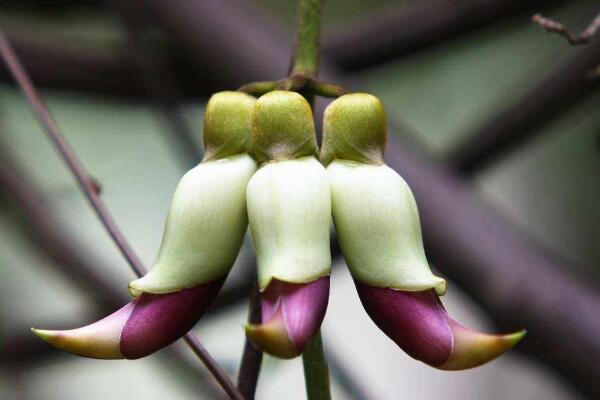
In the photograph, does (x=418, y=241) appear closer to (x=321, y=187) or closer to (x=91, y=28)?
(x=321, y=187)

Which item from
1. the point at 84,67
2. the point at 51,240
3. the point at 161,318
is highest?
the point at 84,67

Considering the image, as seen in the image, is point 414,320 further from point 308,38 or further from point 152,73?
point 152,73

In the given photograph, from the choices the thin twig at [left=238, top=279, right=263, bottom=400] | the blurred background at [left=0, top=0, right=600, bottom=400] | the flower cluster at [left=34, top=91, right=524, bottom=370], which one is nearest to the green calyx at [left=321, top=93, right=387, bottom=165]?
the flower cluster at [left=34, top=91, right=524, bottom=370]

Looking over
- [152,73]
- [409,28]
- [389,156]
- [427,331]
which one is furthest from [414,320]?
[409,28]

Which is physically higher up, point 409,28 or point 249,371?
point 409,28

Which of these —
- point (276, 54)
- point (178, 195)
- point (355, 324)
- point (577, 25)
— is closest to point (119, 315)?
point (178, 195)

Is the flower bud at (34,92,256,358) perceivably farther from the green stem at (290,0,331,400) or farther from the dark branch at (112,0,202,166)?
the dark branch at (112,0,202,166)
